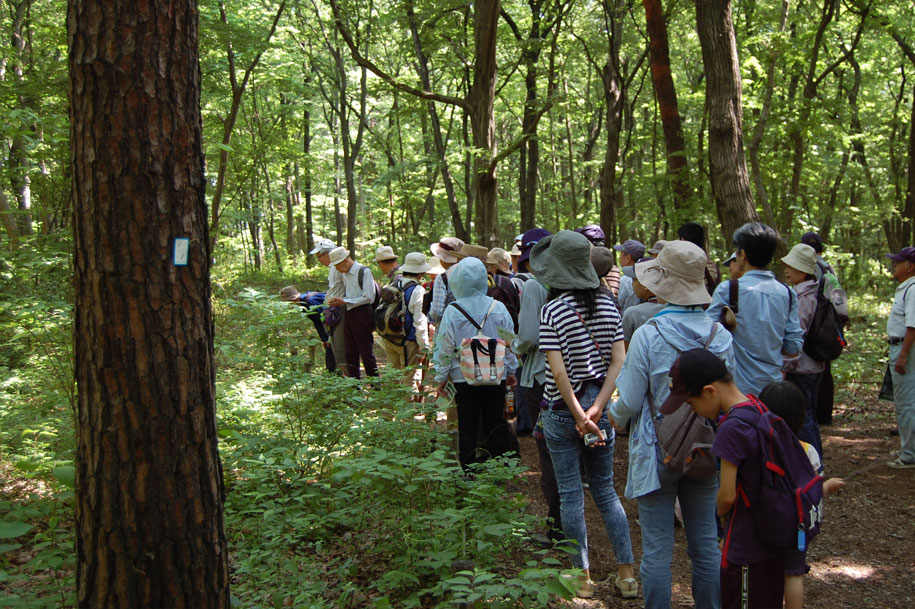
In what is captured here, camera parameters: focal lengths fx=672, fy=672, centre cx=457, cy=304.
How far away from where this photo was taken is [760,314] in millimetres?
4594

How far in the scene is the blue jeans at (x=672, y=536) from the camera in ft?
11.1

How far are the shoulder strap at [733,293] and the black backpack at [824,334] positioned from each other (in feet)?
5.01

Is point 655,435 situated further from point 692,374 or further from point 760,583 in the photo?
point 760,583

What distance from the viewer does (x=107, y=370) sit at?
2.43m

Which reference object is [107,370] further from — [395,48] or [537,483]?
[395,48]

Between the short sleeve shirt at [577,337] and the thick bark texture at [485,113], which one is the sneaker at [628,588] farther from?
the thick bark texture at [485,113]

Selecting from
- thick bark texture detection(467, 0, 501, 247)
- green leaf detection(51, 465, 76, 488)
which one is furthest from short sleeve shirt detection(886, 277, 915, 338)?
green leaf detection(51, 465, 76, 488)

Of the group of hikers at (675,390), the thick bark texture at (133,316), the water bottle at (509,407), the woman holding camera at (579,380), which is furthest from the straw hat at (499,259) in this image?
the thick bark texture at (133,316)

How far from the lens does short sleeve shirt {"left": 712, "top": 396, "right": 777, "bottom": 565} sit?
2.89 m

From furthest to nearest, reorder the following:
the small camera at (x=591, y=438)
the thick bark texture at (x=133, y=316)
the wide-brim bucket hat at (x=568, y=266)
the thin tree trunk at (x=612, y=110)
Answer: the thin tree trunk at (x=612, y=110) < the wide-brim bucket hat at (x=568, y=266) < the small camera at (x=591, y=438) < the thick bark texture at (x=133, y=316)

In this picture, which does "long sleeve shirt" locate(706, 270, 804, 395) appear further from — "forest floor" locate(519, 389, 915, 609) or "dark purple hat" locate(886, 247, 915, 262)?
"dark purple hat" locate(886, 247, 915, 262)

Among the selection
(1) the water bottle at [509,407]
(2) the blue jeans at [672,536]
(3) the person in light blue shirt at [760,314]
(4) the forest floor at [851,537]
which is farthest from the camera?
(1) the water bottle at [509,407]

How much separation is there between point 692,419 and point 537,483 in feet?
11.0

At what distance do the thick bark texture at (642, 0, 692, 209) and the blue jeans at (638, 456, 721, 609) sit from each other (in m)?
8.67
